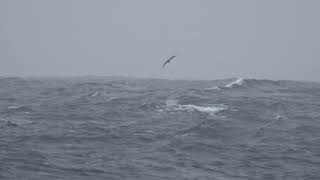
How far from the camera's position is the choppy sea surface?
41.5m

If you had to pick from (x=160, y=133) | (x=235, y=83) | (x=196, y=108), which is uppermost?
(x=235, y=83)

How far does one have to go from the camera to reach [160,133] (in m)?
51.7

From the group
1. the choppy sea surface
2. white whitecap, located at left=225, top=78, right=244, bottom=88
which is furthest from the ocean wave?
white whitecap, located at left=225, top=78, right=244, bottom=88

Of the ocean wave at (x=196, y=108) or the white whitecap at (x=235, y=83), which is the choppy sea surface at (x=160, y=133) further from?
the white whitecap at (x=235, y=83)

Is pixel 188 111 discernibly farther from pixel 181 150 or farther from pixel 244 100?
pixel 181 150

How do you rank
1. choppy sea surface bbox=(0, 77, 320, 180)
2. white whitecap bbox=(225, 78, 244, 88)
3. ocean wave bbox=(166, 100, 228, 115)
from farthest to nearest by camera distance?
white whitecap bbox=(225, 78, 244, 88)
ocean wave bbox=(166, 100, 228, 115)
choppy sea surface bbox=(0, 77, 320, 180)

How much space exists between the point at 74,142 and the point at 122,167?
775 centimetres

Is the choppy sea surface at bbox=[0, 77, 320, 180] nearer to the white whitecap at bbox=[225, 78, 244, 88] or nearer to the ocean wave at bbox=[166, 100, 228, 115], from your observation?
the ocean wave at bbox=[166, 100, 228, 115]

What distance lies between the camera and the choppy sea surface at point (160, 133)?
1633 inches

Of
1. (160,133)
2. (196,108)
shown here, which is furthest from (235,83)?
(160,133)

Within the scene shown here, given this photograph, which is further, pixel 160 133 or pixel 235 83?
pixel 235 83

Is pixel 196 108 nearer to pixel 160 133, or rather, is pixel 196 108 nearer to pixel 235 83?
pixel 160 133

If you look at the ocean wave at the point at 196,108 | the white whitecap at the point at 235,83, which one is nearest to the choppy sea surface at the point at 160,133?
the ocean wave at the point at 196,108

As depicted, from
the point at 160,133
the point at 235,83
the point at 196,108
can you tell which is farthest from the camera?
the point at 235,83
